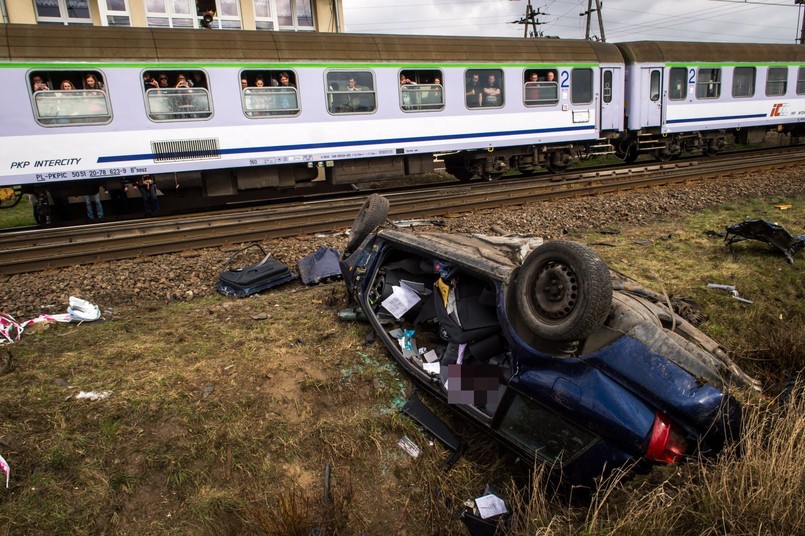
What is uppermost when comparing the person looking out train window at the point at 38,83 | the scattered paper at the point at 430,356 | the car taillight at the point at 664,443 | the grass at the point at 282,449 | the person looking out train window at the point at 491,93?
the person looking out train window at the point at 38,83

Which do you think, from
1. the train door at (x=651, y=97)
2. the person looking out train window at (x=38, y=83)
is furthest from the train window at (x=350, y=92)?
the train door at (x=651, y=97)

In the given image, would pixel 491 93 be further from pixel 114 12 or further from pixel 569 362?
pixel 114 12

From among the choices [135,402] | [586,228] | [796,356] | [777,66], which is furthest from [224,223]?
[777,66]

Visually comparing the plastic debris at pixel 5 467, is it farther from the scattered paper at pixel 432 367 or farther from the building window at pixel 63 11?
the building window at pixel 63 11

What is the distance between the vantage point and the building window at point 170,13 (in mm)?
19094

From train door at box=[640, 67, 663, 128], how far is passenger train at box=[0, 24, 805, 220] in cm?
5

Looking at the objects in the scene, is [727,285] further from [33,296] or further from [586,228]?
[33,296]

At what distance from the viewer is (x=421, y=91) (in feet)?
37.7

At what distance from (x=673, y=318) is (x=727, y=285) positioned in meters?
3.35

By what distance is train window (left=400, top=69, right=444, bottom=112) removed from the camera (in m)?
11.3

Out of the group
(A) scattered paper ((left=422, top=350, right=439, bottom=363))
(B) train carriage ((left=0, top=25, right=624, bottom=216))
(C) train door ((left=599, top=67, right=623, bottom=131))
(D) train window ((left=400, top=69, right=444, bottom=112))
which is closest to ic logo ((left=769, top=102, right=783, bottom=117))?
(C) train door ((left=599, top=67, right=623, bottom=131))

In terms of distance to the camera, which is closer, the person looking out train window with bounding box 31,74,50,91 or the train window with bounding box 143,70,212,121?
the person looking out train window with bounding box 31,74,50,91

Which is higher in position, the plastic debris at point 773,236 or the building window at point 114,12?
the building window at point 114,12

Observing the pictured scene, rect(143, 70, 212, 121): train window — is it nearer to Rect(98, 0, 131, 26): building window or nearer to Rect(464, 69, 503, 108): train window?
Rect(464, 69, 503, 108): train window
